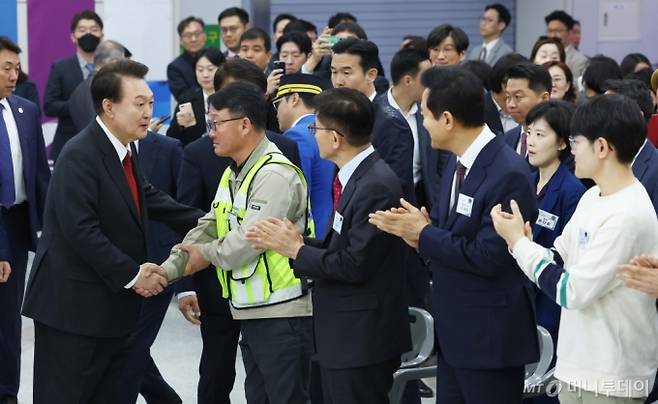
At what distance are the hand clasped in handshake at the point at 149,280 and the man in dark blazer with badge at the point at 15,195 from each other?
1.46 meters

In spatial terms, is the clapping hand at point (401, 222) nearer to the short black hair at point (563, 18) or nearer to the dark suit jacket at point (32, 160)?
the dark suit jacket at point (32, 160)

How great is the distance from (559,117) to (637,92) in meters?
0.37

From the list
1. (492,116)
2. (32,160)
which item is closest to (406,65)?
(492,116)

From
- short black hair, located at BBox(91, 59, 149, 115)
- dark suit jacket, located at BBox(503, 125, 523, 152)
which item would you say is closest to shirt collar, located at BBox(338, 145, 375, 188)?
short black hair, located at BBox(91, 59, 149, 115)

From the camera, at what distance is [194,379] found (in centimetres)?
602

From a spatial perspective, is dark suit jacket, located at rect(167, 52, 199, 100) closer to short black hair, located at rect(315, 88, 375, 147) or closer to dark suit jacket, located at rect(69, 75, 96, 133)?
dark suit jacket, located at rect(69, 75, 96, 133)

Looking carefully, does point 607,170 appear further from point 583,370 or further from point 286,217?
point 286,217

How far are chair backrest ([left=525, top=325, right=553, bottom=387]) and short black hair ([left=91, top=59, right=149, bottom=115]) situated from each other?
189cm

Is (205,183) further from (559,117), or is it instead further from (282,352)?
(559,117)

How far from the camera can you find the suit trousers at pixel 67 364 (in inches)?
164

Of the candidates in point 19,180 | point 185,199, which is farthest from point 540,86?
point 19,180

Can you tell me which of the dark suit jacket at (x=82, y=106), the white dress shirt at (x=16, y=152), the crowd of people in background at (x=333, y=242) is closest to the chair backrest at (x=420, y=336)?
the crowd of people in background at (x=333, y=242)

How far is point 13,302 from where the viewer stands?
557cm

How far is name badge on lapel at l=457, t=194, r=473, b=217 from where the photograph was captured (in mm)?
3604
